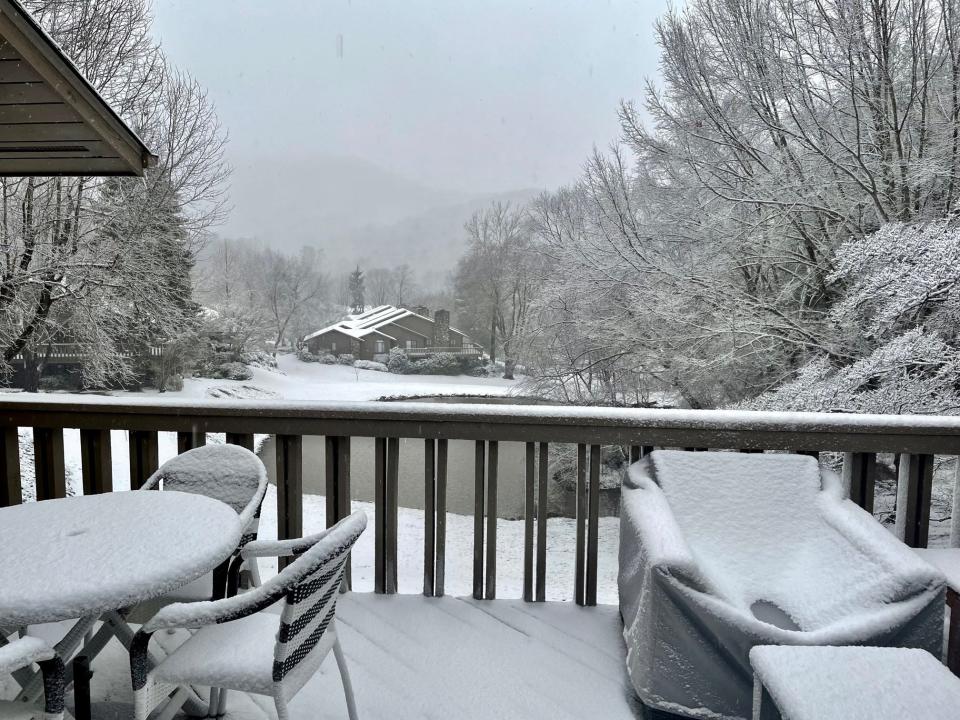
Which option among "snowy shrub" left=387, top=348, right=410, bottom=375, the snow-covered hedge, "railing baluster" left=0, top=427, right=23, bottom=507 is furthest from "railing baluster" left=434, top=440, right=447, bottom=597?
the snow-covered hedge

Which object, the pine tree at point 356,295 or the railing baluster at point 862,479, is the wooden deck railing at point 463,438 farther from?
the pine tree at point 356,295

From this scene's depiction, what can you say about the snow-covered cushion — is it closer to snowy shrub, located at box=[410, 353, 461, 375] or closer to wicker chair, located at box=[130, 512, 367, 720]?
wicker chair, located at box=[130, 512, 367, 720]

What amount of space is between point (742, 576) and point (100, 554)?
202cm

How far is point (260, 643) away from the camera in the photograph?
160 centimetres

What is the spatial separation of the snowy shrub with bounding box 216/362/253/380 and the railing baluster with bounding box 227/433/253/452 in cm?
1856

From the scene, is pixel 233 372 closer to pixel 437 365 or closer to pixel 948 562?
pixel 437 365

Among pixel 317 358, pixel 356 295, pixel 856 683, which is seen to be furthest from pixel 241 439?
pixel 356 295

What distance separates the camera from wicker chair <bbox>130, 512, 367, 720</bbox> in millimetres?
1383

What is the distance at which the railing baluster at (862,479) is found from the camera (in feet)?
8.23

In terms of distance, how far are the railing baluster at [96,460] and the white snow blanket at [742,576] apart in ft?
7.34

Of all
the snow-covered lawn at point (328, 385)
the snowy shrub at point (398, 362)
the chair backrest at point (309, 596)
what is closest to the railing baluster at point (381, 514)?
the chair backrest at point (309, 596)

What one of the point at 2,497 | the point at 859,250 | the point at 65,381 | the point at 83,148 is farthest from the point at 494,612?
the point at 65,381

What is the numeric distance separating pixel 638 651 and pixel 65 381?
515 inches

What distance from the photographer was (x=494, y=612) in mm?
2555
